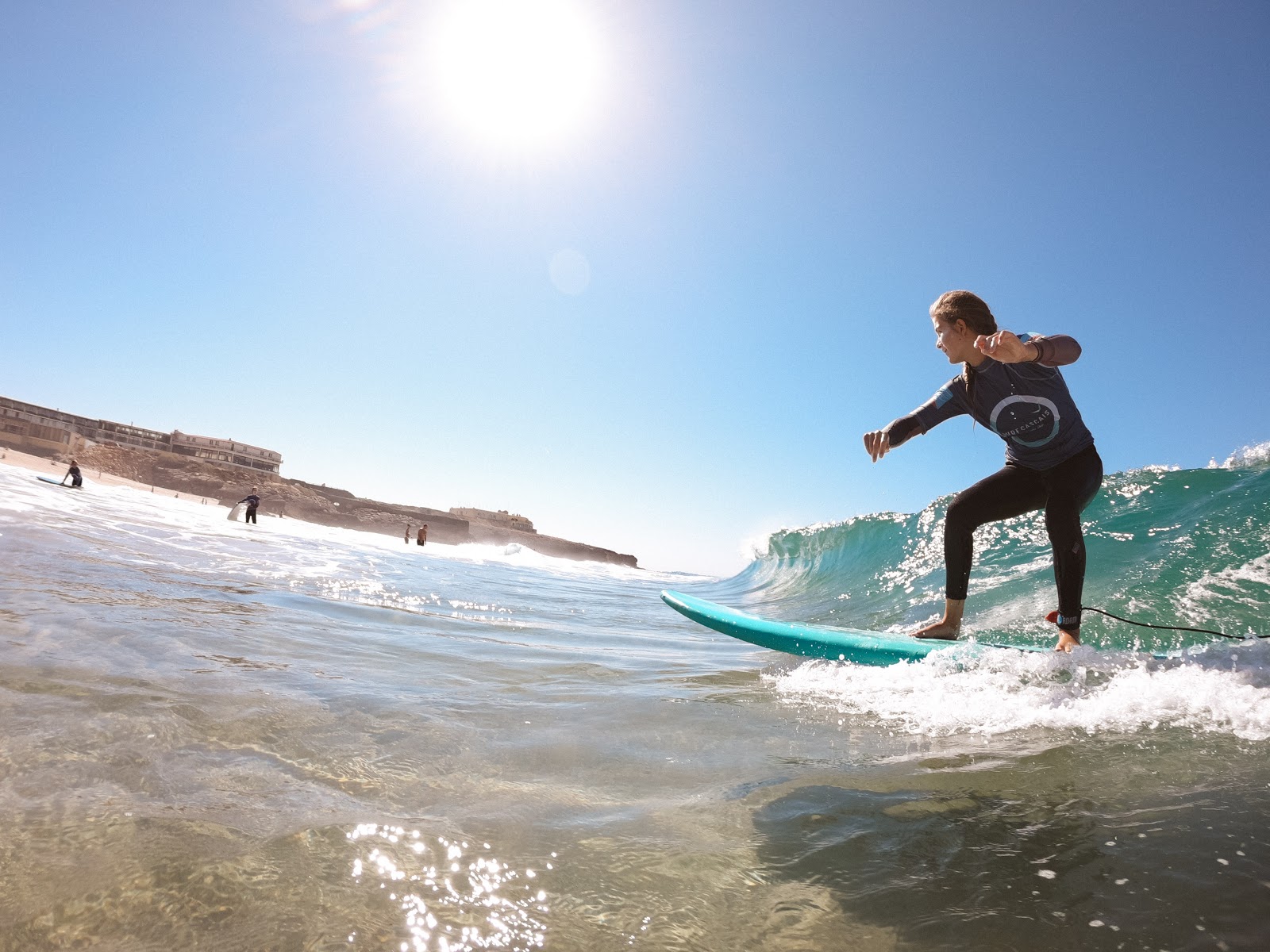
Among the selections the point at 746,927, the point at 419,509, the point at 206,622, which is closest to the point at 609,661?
the point at 206,622

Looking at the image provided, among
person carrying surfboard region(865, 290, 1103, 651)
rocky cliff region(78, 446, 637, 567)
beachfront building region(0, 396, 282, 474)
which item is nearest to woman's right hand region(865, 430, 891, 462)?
person carrying surfboard region(865, 290, 1103, 651)

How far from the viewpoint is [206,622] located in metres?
3.16

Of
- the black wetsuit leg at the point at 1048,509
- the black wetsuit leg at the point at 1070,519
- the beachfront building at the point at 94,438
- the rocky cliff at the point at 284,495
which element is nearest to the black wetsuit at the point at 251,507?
the rocky cliff at the point at 284,495

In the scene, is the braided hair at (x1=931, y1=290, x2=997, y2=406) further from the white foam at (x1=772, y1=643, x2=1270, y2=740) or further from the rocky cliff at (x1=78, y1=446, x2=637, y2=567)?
the rocky cliff at (x1=78, y1=446, x2=637, y2=567)

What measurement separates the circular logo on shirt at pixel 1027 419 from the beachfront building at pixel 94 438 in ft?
218

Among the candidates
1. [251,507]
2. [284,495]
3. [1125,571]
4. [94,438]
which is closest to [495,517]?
[284,495]

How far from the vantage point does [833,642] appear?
3.33m

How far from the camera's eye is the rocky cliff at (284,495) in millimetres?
50938

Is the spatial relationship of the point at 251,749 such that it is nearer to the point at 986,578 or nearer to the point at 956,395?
the point at 956,395

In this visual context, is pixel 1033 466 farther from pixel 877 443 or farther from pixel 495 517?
pixel 495 517

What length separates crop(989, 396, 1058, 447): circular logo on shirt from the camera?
3.08m

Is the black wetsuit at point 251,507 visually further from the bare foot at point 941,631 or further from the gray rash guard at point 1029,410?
the gray rash guard at point 1029,410

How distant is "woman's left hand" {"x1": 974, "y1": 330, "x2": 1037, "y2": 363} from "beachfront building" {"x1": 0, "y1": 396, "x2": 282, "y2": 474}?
66709mm

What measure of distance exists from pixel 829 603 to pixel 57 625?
26.2ft
